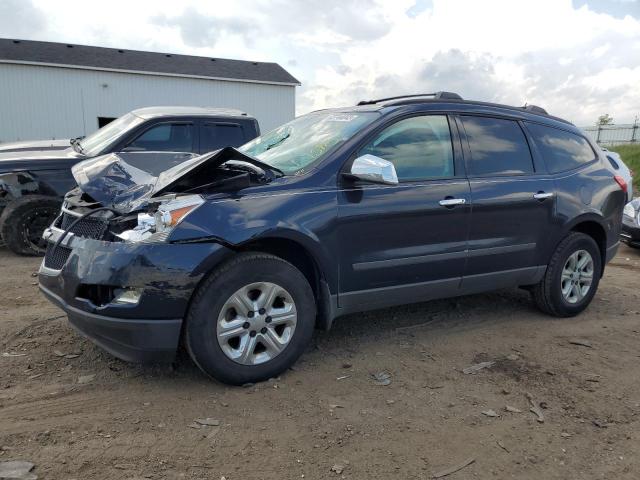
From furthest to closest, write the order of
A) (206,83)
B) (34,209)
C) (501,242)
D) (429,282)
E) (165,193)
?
(206,83) < (34,209) < (501,242) < (429,282) < (165,193)

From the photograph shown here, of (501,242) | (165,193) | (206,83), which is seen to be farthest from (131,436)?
(206,83)

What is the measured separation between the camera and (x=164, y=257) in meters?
3.12

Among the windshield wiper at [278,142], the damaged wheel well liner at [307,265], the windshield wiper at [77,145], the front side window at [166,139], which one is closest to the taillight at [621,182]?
the windshield wiper at [278,142]

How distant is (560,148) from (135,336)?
4047mm

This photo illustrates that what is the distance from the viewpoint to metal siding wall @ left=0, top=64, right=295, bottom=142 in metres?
22.3

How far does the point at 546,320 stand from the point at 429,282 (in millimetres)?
1522

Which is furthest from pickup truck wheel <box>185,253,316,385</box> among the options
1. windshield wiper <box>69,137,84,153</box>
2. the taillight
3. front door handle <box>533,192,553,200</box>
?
windshield wiper <box>69,137,84,153</box>

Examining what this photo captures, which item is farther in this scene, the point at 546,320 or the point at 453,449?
the point at 546,320

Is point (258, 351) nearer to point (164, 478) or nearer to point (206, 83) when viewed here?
point (164, 478)

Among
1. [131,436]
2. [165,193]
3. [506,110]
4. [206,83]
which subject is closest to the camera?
[131,436]

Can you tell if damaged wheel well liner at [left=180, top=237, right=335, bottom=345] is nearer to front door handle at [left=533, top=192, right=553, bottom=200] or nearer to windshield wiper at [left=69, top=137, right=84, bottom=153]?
front door handle at [left=533, top=192, right=553, bottom=200]

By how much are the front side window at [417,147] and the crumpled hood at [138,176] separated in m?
0.99

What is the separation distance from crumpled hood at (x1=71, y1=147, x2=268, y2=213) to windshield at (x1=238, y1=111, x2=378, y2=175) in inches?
16.5

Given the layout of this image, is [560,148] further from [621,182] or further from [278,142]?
[278,142]
